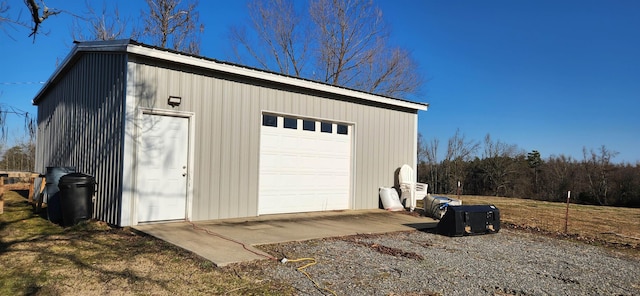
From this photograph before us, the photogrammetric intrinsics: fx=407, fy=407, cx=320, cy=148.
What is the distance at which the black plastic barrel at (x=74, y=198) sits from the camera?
678 centimetres

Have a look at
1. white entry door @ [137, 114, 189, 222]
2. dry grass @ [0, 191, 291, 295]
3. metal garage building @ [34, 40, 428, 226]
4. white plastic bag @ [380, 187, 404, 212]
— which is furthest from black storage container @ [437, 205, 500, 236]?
white entry door @ [137, 114, 189, 222]

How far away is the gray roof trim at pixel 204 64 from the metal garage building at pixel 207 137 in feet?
0.07

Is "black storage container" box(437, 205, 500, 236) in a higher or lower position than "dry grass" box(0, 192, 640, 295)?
higher

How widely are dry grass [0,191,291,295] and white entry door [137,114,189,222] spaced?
0.88 metres

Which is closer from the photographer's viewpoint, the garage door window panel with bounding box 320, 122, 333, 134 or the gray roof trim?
the gray roof trim

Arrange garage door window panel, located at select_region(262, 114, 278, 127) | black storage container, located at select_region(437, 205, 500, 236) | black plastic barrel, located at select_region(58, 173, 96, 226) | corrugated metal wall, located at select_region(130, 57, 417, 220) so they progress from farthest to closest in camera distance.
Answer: garage door window panel, located at select_region(262, 114, 278, 127) < black storage container, located at select_region(437, 205, 500, 236) < corrugated metal wall, located at select_region(130, 57, 417, 220) < black plastic barrel, located at select_region(58, 173, 96, 226)

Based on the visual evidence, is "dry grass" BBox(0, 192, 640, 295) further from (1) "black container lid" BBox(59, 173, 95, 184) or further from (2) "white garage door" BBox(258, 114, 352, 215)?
(2) "white garage door" BBox(258, 114, 352, 215)

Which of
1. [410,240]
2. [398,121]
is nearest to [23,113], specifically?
[410,240]

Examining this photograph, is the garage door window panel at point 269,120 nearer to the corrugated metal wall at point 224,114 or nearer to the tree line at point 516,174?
the corrugated metal wall at point 224,114

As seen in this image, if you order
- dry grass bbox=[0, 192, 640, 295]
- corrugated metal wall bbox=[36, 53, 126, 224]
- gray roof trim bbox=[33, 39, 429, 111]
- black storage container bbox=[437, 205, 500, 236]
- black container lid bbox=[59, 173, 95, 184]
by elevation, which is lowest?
dry grass bbox=[0, 192, 640, 295]

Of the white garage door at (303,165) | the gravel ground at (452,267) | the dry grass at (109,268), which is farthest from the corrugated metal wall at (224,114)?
the gravel ground at (452,267)

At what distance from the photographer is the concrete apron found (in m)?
5.30

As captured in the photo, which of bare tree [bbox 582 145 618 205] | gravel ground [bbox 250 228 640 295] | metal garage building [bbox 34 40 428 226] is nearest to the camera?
gravel ground [bbox 250 228 640 295]

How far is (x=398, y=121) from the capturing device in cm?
1162
